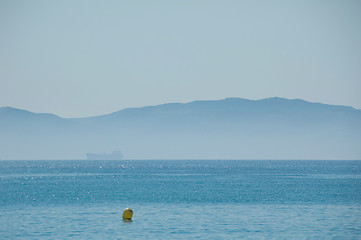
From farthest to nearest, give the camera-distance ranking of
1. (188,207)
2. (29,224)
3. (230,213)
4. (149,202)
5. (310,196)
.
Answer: (310,196) → (149,202) → (188,207) → (230,213) → (29,224)

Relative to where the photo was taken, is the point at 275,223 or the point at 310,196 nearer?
the point at 275,223

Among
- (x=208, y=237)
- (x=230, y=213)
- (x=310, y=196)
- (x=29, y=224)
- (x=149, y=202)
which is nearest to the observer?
(x=208, y=237)

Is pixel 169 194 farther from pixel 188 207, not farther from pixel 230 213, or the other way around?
pixel 230 213

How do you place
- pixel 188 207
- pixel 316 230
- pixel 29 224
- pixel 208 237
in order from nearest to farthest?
1. pixel 208 237
2. pixel 316 230
3. pixel 29 224
4. pixel 188 207

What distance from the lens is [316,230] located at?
44750mm

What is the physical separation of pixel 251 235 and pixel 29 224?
19.6 m

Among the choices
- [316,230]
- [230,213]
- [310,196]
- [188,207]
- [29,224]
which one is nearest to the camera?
[316,230]

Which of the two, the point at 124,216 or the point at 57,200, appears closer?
the point at 124,216

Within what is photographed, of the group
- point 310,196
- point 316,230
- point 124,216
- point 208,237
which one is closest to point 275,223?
point 316,230

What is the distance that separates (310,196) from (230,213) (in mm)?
23723

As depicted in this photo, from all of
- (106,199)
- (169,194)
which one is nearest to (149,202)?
(106,199)

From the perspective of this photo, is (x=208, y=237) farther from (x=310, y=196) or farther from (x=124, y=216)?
(x=310, y=196)

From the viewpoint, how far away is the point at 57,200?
7031 cm

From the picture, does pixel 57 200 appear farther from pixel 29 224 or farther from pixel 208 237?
pixel 208 237
